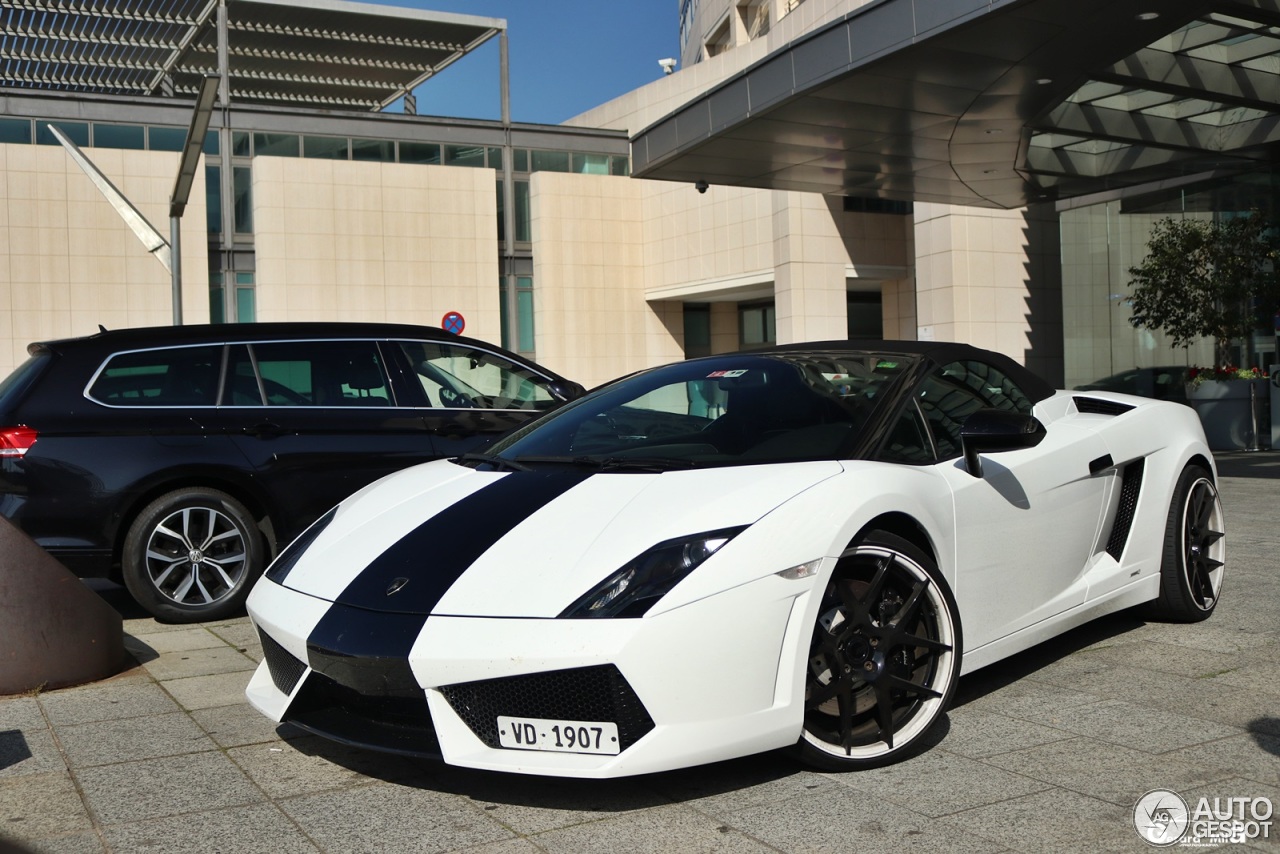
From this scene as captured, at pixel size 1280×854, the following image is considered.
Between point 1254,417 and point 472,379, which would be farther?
point 1254,417

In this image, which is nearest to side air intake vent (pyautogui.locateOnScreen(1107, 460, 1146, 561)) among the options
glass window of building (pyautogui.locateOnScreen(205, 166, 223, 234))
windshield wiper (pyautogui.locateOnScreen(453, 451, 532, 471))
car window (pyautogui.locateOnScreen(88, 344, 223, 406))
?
windshield wiper (pyautogui.locateOnScreen(453, 451, 532, 471))

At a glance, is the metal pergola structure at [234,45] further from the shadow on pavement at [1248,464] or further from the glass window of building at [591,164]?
the shadow on pavement at [1248,464]

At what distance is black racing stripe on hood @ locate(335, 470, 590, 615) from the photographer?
343 cm

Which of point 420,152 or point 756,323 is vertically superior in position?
point 420,152

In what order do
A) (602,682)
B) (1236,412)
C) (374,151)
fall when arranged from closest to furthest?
(602,682)
(1236,412)
(374,151)

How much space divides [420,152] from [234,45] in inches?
262

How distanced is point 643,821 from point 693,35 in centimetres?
6234

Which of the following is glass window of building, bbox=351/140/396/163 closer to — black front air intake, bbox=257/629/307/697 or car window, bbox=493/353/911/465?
car window, bbox=493/353/911/465

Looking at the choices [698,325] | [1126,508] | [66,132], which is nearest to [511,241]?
[698,325]

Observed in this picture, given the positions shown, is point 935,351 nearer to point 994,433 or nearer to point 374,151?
point 994,433

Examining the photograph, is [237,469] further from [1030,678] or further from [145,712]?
[1030,678]

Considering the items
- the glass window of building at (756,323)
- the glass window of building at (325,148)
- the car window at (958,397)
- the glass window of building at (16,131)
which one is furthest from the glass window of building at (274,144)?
the car window at (958,397)

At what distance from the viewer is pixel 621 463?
3.89 meters

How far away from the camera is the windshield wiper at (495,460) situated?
4209 millimetres
